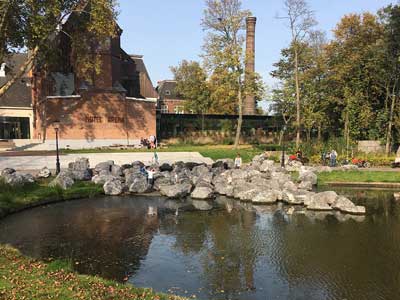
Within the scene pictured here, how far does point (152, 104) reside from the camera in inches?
1921

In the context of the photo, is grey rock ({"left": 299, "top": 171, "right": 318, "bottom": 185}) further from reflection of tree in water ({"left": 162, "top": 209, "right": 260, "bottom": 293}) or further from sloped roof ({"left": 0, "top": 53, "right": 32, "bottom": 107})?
sloped roof ({"left": 0, "top": 53, "right": 32, "bottom": 107})

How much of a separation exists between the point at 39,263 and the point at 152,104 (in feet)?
132

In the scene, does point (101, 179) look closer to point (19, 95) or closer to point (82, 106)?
point (82, 106)

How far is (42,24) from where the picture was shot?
713 inches

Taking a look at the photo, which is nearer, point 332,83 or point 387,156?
point 387,156

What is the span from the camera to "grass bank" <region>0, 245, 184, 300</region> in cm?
708

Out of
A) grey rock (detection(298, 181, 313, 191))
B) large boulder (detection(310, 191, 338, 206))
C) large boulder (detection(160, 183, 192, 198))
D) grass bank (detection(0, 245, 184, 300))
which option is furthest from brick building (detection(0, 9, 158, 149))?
grass bank (detection(0, 245, 184, 300))

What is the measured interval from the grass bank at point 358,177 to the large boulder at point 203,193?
7577 mm

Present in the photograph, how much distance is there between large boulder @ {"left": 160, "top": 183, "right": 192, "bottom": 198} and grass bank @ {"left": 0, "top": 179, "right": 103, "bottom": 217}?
3.41 m

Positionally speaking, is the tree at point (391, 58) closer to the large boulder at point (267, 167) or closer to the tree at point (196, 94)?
the large boulder at point (267, 167)

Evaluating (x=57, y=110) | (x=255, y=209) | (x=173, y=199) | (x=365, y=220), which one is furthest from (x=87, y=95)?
(x=365, y=220)

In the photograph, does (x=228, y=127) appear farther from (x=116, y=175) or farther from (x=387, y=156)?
(x=116, y=175)

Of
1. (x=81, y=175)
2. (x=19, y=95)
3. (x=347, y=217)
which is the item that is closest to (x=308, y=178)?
(x=347, y=217)

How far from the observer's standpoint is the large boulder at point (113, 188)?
21047 mm
